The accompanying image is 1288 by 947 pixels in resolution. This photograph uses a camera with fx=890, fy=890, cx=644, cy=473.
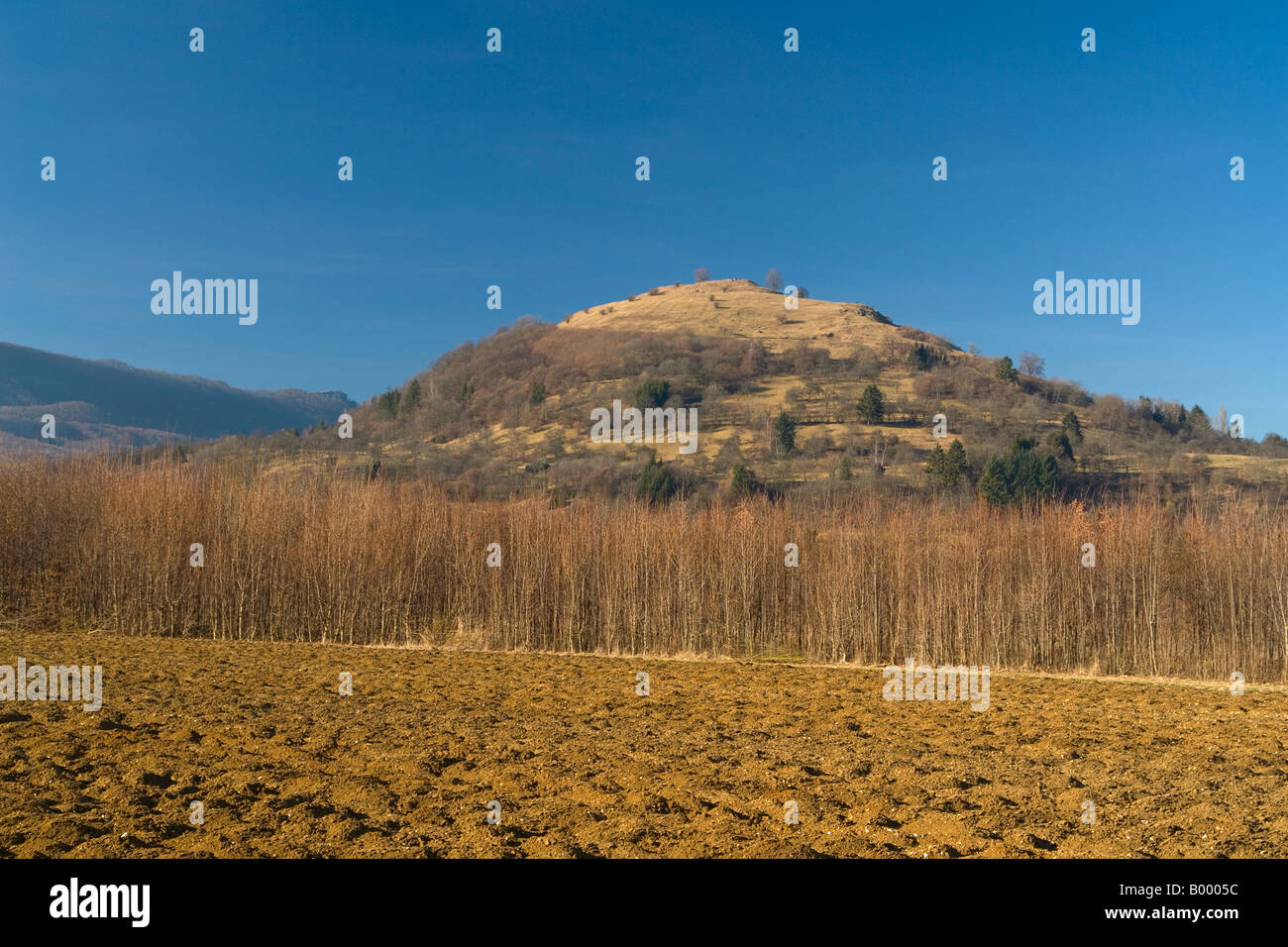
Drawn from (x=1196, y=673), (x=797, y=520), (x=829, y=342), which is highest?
(x=829, y=342)

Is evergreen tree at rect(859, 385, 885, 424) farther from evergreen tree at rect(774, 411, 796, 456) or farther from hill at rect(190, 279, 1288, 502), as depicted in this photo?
evergreen tree at rect(774, 411, 796, 456)

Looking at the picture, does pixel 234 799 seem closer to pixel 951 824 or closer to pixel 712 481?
pixel 951 824

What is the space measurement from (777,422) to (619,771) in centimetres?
4071

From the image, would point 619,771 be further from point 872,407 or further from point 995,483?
point 872,407

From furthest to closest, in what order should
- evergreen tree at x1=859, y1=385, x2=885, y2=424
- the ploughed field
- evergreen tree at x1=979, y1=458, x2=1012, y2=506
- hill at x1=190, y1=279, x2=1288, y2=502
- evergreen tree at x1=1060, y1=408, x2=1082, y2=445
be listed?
evergreen tree at x1=859, y1=385, x2=885, y2=424 < evergreen tree at x1=1060, y1=408, x2=1082, y2=445 < hill at x1=190, y1=279, x2=1288, y2=502 < evergreen tree at x1=979, y1=458, x2=1012, y2=506 < the ploughed field

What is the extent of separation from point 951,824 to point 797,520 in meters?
9.81

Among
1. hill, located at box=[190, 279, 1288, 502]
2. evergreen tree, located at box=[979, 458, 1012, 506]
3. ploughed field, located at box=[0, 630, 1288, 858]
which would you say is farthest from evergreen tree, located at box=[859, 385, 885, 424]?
ploughed field, located at box=[0, 630, 1288, 858]

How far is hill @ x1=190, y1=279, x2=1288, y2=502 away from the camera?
36.4 metres

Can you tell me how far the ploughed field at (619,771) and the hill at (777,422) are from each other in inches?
688

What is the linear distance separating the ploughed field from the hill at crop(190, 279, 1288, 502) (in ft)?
57.4

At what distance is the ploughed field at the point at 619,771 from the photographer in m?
4.14

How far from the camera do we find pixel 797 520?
14.1 metres
